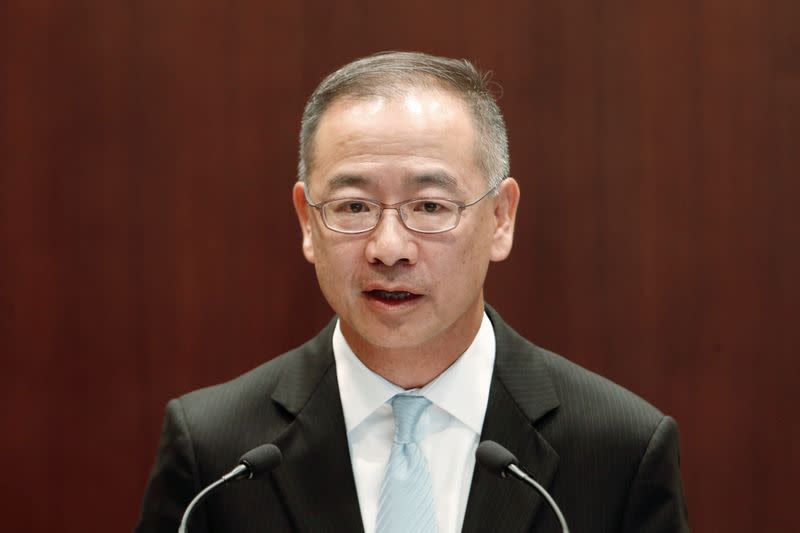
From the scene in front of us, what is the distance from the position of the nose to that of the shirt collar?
25 centimetres

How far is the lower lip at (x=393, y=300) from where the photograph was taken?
1.76 m

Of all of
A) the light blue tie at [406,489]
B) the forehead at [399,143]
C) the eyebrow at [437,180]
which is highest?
the forehead at [399,143]

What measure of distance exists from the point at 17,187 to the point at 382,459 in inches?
51.3

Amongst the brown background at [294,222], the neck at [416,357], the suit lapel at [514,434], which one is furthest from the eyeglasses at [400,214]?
the brown background at [294,222]

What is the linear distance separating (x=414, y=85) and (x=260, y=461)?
0.69 meters

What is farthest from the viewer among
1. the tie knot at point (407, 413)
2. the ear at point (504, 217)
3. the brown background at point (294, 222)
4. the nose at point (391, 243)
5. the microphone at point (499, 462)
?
the brown background at point (294, 222)

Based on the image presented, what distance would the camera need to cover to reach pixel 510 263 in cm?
265

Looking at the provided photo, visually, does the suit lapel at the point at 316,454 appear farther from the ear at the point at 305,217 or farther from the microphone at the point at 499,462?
the microphone at the point at 499,462

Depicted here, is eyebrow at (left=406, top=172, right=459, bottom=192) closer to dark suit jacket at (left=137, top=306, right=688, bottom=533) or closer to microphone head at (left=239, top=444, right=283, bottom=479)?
dark suit jacket at (left=137, top=306, right=688, bottom=533)

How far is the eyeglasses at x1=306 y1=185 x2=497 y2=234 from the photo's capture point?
5.76 feet

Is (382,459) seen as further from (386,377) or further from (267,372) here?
(267,372)

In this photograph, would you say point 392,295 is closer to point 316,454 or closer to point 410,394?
point 410,394

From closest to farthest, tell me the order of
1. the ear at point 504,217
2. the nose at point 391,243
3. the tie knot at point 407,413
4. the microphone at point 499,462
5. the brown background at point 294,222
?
1. the microphone at point 499,462
2. the nose at point 391,243
3. the tie knot at point 407,413
4. the ear at point 504,217
5. the brown background at point 294,222

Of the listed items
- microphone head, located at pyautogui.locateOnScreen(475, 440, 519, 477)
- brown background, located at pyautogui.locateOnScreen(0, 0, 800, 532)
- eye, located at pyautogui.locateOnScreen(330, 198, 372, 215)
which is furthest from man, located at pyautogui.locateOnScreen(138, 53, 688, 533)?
brown background, located at pyautogui.locateOnScreen(0, 0, 800, 532)
